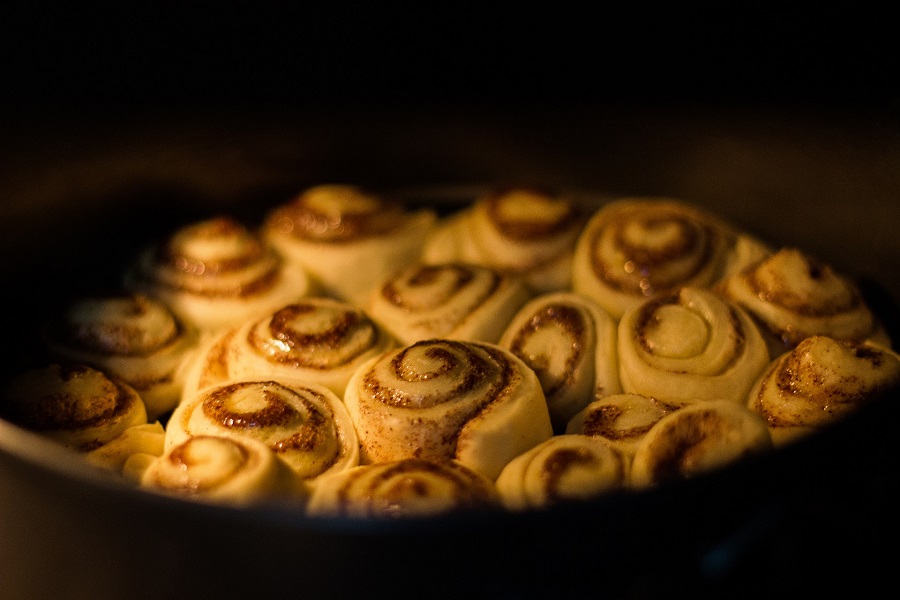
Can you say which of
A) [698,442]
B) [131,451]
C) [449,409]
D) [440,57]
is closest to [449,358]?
[449,409]

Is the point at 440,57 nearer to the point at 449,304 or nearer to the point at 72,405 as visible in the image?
the point at 449,304

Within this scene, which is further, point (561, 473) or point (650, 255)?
point (650, 255)

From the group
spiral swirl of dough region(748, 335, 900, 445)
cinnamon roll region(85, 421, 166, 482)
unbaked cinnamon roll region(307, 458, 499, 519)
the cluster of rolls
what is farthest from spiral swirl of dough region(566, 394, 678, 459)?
cinnamon roll region(85, 421, 166, 482)

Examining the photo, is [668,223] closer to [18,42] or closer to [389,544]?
[389,544]

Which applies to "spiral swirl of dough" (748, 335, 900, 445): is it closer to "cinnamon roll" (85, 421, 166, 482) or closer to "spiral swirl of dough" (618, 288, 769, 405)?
"spiral swirl of dough" (618, 288, 769, 405)

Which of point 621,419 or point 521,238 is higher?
point 521,238

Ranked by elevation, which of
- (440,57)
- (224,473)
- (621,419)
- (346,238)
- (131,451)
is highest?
(440,57)
